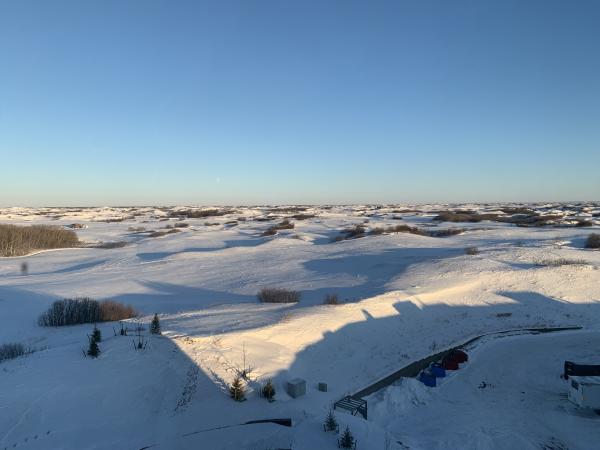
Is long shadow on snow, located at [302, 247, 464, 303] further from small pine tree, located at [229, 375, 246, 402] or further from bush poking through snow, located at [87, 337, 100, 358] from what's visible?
bush poking through snow, located at [87, 337, 100, 358]

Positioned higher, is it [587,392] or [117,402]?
[117,402]

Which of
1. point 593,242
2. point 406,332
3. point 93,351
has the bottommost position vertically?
point 406,332

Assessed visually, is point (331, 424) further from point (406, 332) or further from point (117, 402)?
point (406, 332)

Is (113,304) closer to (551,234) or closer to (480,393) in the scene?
(480,393)

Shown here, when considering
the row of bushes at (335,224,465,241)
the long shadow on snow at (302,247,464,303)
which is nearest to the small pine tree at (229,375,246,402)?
the long shadow on snow at (302,247,464,303)

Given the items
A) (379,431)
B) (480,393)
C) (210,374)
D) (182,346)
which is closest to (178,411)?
(210,374)

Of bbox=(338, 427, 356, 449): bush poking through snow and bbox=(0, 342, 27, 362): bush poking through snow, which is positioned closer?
bbox=(338, 427, 356, 449): bush poking through snow

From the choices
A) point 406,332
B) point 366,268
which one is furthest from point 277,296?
point 366,268
